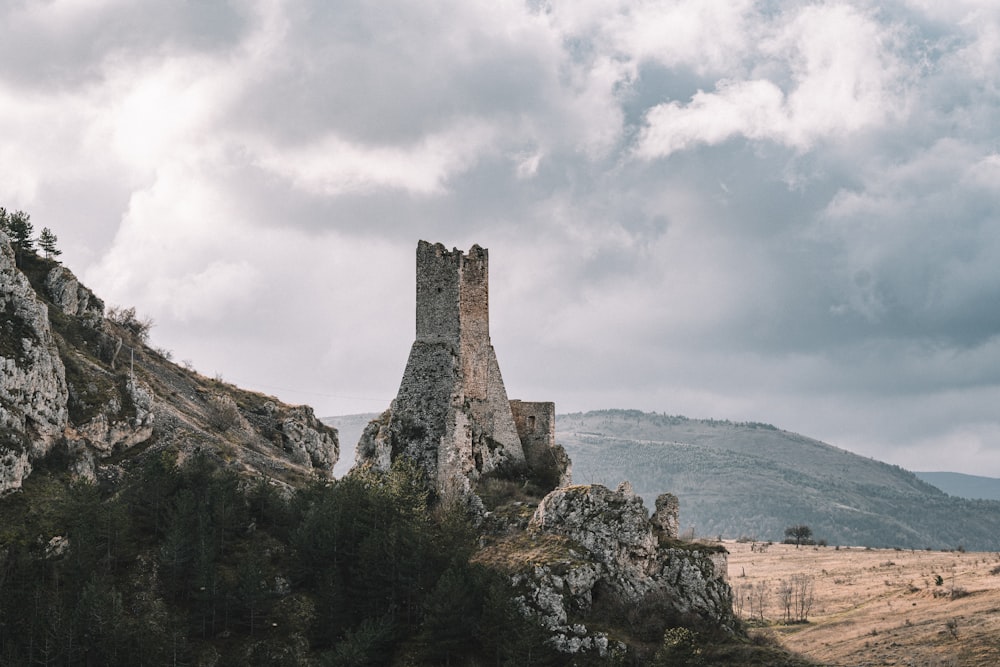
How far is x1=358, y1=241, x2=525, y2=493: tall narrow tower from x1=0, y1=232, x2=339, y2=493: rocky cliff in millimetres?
17475

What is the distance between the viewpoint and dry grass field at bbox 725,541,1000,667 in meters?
69.9

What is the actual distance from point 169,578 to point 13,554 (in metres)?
9.29

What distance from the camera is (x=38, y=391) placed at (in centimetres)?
7600

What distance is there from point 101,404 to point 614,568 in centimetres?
4330

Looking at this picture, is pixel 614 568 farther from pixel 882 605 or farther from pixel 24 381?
pixel 882 605

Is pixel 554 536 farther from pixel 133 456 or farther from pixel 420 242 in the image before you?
pixel 133 456

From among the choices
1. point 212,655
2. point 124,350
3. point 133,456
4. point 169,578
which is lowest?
point 212,655

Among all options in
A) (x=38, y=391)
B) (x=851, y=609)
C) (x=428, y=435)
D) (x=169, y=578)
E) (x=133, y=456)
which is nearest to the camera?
(x=169, y=578)

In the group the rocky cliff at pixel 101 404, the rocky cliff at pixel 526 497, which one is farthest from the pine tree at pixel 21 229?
the rocky cliff at pixel 526 497

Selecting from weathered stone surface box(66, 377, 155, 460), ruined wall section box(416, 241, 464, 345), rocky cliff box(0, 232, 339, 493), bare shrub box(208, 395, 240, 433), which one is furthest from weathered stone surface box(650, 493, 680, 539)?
bare shrub box(208, 395, 240, 433)

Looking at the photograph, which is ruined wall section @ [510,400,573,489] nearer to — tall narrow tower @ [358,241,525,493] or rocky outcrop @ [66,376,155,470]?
tall narrow tower @ [358,241,525,493]

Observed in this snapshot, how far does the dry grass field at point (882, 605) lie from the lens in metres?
69.9

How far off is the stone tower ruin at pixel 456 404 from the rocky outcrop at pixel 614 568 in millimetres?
7607

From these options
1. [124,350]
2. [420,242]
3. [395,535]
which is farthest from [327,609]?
[124,350]
